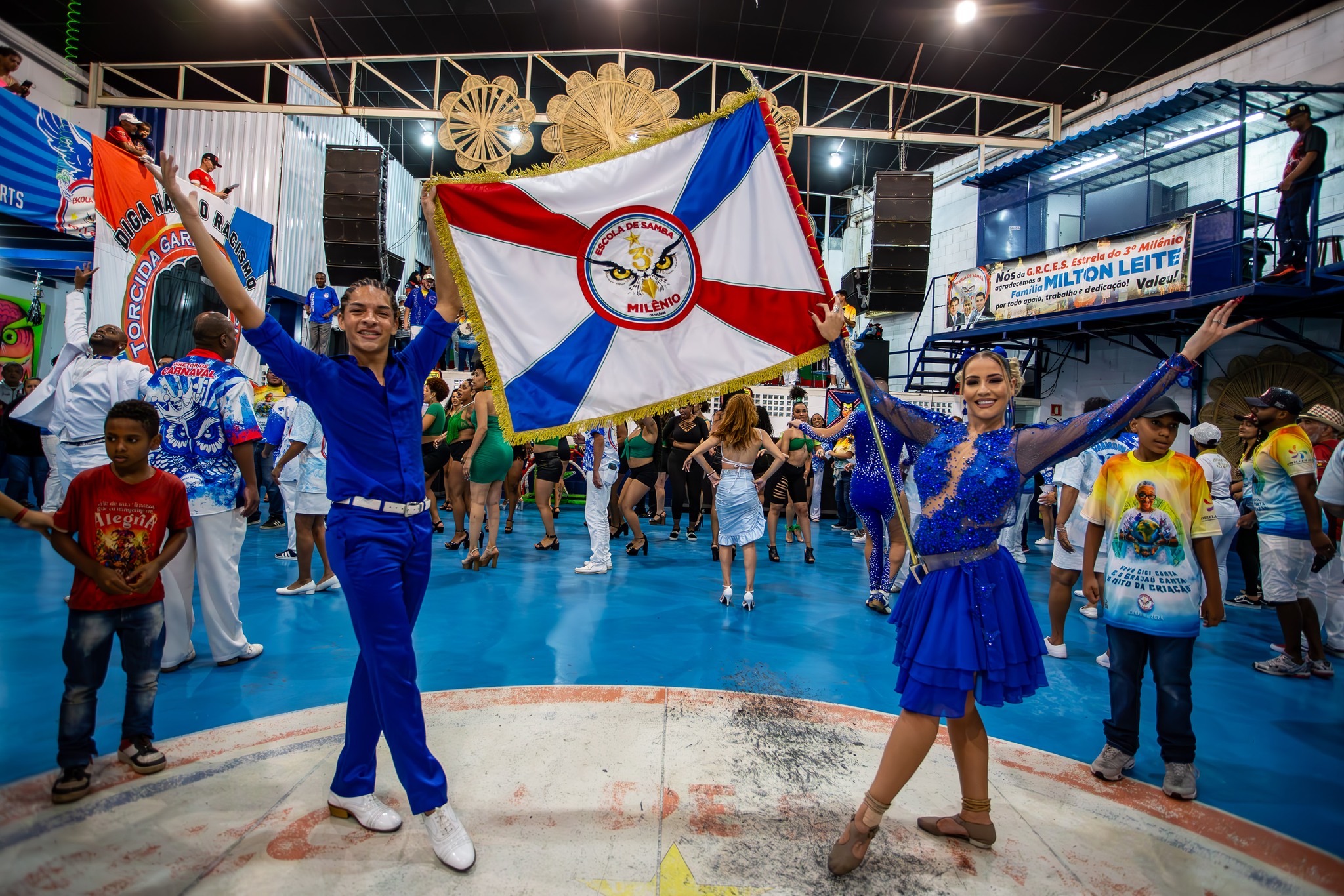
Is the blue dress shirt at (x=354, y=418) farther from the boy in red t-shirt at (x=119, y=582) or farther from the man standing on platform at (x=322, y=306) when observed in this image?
the man standing on platform at (x=322, y=306)

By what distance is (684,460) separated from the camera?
927 cm

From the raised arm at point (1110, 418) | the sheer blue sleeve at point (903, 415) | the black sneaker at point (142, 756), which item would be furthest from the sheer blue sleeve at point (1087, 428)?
the black sneaker at point (142, 756)

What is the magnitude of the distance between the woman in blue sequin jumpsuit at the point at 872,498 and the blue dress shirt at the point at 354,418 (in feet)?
12.3

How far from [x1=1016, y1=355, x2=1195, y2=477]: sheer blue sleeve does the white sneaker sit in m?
2.19

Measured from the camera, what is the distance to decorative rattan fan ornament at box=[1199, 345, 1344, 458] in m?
10.2

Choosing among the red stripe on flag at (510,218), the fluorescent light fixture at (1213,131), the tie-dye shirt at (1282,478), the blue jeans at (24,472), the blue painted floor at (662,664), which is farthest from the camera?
the fluorescent light fixture at (1213,131)

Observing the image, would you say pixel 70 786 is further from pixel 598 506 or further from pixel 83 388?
pixel 598 506

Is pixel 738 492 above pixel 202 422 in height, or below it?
below

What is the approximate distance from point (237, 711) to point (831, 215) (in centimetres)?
2174

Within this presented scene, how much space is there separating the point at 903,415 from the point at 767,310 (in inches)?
28.2

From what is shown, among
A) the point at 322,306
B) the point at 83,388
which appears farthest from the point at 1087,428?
the point at 322,306

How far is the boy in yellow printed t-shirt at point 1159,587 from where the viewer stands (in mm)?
2809

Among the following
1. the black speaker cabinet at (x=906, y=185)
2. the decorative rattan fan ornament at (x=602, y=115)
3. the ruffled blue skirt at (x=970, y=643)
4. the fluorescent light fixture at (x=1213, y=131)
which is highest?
the fluorescent light fixture at (x=1213, y=131)

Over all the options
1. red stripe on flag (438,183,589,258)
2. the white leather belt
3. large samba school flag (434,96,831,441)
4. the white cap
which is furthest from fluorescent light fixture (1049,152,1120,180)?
the white leather belt
